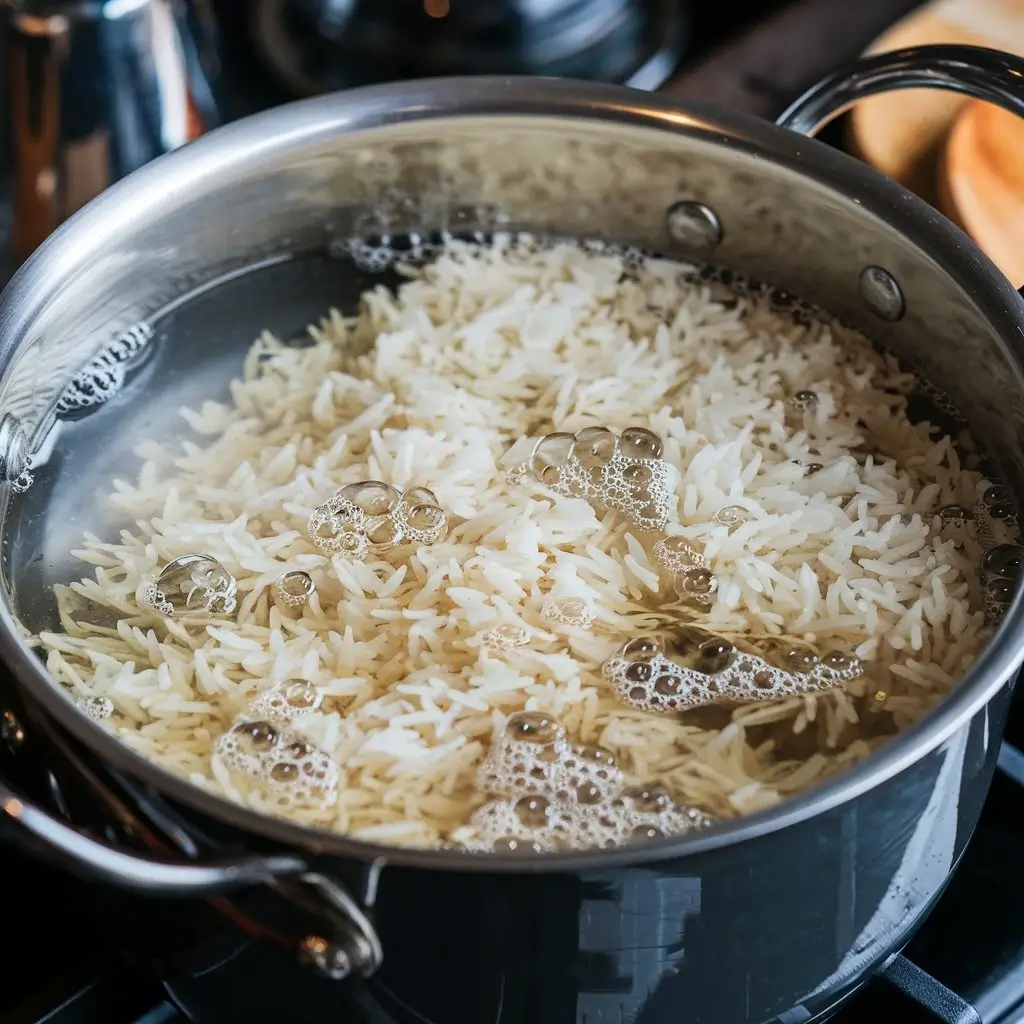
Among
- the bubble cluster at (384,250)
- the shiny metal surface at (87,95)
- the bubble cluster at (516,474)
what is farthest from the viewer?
the shiny metal surface at (87,95)

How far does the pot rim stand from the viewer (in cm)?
50

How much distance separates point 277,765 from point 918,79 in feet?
1.87

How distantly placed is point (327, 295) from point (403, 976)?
0.56 m

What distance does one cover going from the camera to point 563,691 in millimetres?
688

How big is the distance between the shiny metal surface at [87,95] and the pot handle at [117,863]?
2.53 feet

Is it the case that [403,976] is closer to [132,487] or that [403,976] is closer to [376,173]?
[132,487]

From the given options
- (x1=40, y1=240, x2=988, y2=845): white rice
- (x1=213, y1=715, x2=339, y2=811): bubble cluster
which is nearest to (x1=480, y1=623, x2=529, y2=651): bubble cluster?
(x1=40, y1=240, x2=988, y2=845): white rice

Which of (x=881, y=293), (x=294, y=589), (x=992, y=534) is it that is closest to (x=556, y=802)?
(x=294, y=589)

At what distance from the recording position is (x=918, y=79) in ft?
2.70

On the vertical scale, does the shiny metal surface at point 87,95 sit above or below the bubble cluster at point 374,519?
above

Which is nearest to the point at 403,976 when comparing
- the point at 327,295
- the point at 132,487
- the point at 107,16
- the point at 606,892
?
the point at 606,892

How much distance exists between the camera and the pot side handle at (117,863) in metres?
0.49

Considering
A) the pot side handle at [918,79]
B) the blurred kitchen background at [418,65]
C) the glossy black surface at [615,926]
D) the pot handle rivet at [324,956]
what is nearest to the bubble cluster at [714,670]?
the glossy black surface at [615,926]

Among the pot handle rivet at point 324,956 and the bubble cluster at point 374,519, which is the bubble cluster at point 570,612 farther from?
the pot handle rivet at point 324,956
